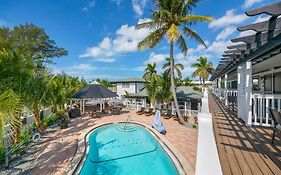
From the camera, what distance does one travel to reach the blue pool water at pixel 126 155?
838 cm

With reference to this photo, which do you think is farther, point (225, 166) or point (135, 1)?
point (135, 1)

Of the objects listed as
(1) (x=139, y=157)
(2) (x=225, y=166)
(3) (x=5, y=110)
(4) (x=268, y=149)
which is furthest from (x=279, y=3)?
A: (1) (x=139, y=157)

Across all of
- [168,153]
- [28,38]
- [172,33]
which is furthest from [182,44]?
[28,38]

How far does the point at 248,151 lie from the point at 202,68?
41059 mm

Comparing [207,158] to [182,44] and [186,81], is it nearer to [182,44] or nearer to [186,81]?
[182,44]

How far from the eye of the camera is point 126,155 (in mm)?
10258

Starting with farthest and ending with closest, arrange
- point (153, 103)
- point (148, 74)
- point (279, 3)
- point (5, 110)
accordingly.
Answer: point (148, 74)
point (153, 103)
point (279, 3)
point (5, 110)

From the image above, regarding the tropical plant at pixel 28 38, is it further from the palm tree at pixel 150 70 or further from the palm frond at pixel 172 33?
the palm frond at pixel 172 33

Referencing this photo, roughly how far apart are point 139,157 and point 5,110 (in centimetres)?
842

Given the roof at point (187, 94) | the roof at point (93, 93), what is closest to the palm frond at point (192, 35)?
the roof at point (187, 94)

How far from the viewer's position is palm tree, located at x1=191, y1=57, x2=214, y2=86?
4244cm

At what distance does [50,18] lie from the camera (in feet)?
74.4

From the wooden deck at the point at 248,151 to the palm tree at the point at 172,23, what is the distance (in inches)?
421

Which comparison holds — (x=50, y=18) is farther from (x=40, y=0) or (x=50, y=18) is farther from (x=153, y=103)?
(x=153, y=103)
